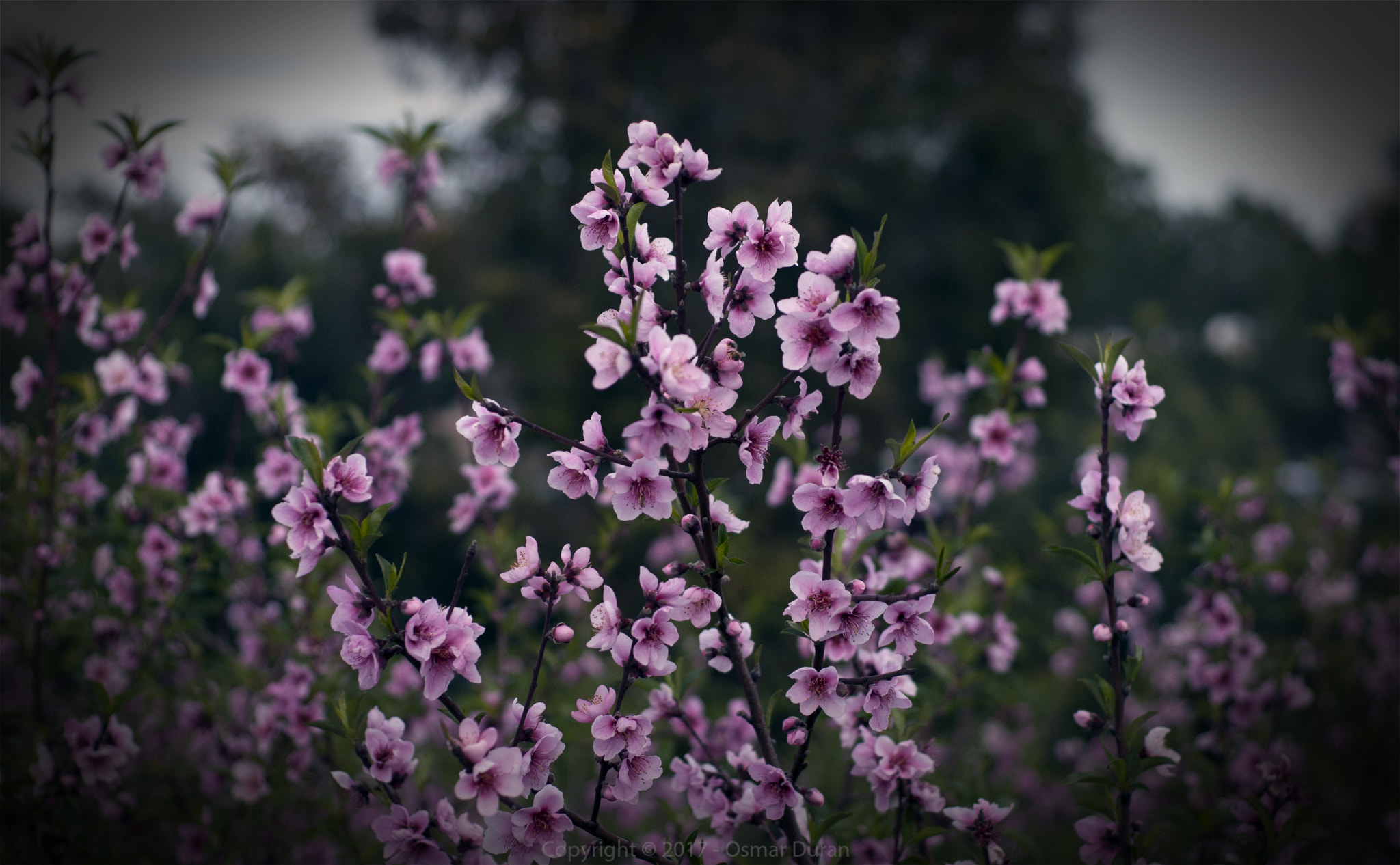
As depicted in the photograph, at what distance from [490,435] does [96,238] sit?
9.22 feet

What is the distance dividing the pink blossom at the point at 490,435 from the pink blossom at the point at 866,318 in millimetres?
802

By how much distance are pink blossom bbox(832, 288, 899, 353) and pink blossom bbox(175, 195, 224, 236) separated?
2993 mm

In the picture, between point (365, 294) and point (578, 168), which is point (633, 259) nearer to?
point (578, 168)

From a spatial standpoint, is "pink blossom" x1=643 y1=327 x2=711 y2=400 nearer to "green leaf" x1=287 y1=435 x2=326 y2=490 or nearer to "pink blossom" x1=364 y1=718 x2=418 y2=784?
"green leaf" x1=287 y1=435 x2=326 y2=490

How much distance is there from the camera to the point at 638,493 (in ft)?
5.56

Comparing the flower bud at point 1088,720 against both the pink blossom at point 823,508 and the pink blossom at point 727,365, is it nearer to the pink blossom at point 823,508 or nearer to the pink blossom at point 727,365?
the pink blossom at point 823,508

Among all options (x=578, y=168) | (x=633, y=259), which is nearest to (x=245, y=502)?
(x=633, y=259)

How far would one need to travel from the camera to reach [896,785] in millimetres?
2100

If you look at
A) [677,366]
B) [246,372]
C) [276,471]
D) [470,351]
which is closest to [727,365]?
[677,366]

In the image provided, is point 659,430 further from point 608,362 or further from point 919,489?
point 919,489

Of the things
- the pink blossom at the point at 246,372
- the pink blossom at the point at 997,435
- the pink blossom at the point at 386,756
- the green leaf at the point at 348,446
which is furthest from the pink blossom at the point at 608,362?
Answer: the pink blossom at the point at 246,372

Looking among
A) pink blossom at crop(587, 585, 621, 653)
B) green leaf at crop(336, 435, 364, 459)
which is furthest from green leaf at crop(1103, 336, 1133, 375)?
green leaf at crop(336, 435, 364, 459)

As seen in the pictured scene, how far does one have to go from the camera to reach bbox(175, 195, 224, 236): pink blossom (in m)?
3.24

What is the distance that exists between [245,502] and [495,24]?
459 inches
